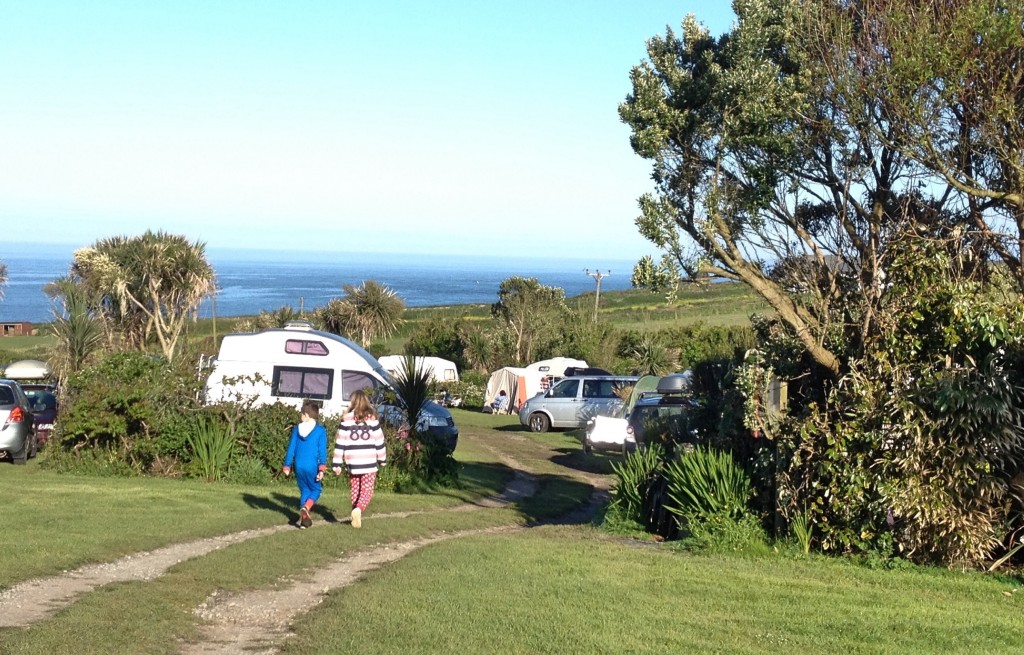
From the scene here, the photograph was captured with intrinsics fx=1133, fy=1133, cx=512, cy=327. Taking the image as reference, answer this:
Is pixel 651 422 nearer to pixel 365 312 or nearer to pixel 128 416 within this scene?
pixel 128 416

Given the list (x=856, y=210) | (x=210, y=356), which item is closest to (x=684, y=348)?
(x=210, y=356)

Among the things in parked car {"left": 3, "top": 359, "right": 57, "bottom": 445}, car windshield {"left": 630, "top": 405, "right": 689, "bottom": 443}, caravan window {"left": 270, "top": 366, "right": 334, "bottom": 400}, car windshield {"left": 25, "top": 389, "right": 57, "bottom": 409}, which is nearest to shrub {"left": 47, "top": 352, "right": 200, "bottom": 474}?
caravan window {"left": 270, "top": 366, "right": 334, "bottom": 400}

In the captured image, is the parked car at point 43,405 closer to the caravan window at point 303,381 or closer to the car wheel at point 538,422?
the caravan window at point 303,381

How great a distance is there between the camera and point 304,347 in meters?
20.0

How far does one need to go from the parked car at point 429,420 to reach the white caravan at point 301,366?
3.37 ft

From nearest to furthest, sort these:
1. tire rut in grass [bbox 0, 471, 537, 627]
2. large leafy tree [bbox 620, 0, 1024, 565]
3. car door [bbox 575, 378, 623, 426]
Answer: tire rut in grass [bbox 0, 471, 537, 627] < large leafy tree [bbox 620, 0, 1024, 565] < car door [bbox 575, 378, 623, 426]

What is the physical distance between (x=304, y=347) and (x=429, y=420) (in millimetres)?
2565

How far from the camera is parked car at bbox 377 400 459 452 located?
18.2 meters

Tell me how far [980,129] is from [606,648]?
284 inches

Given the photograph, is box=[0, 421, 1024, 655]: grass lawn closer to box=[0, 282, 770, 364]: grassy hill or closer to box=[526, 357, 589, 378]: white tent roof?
box=[526, 357, 589, 378]: white tent roof

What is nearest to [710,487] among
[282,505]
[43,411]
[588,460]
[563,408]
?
[282,505]

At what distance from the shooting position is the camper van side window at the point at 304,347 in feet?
65.5

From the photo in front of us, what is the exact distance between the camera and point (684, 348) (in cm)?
5128

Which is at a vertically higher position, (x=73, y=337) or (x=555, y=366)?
(x=555, y=366)
